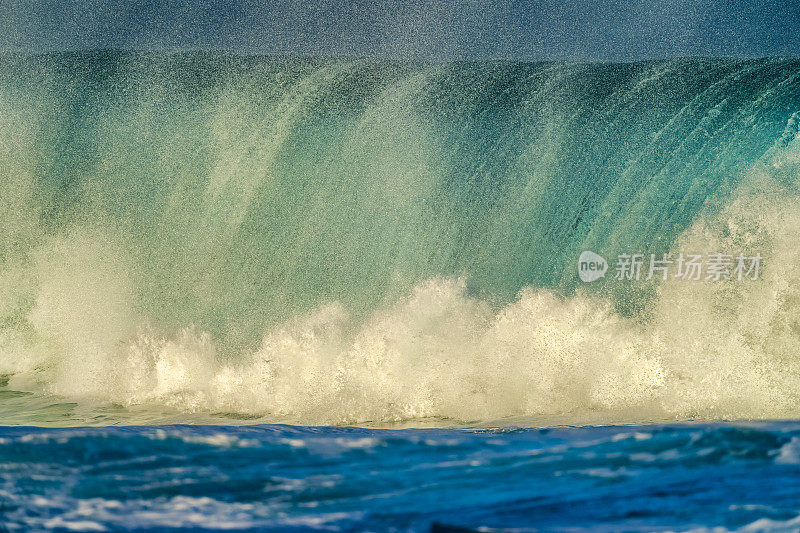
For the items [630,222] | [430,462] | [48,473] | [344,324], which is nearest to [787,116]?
[630,222]

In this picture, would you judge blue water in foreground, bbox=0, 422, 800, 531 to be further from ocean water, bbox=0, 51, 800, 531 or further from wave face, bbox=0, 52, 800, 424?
wave face, bbox=0, 52, 800, 424

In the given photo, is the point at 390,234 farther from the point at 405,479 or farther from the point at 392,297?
the point at 405,479

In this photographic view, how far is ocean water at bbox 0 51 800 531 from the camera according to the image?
3.72m

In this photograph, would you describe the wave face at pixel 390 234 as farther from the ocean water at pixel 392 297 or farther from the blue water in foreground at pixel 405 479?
the blue water in foreground at pixel 405 479

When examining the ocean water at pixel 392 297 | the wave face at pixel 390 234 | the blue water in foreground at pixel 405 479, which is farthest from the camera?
the wave face at pixel 390 234

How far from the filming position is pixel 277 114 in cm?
762

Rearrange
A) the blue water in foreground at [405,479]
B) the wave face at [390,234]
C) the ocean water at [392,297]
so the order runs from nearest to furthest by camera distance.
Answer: the blue water in foreground at [405,479] → the ocean water at [392,297] → the wave face at [390,234]

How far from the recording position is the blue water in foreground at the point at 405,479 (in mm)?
3484

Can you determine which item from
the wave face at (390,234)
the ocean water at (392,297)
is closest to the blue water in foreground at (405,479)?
the ocean water at (392,297)

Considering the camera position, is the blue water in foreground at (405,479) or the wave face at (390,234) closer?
the blue water in foreground at (405,479)

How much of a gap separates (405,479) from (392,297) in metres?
2.57

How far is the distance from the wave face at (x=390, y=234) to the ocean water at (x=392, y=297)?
0.09 ft

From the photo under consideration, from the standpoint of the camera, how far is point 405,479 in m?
3.76

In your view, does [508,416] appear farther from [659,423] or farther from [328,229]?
[328,229]
